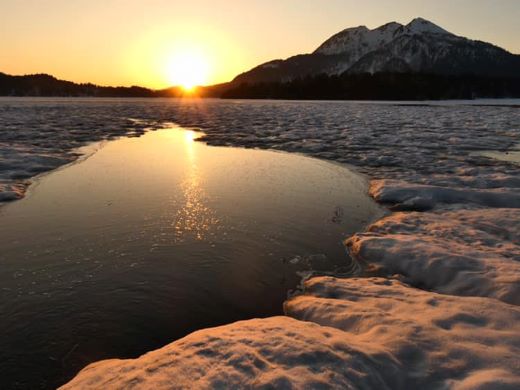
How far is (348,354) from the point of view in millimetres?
4133

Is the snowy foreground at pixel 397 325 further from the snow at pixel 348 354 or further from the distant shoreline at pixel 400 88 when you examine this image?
the distant shoreline at pixel 400 88

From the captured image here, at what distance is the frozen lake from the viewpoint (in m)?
5.06

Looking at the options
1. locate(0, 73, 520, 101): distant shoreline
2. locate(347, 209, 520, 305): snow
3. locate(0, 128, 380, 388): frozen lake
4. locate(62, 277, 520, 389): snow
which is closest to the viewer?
locate(62, 277, 520, 389): snow

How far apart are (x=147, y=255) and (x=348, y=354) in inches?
189

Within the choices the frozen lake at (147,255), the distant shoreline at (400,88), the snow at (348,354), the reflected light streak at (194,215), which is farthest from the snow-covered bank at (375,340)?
the distant shoreline at (400,88)

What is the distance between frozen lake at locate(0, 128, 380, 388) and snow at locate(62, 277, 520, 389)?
828 millimetres

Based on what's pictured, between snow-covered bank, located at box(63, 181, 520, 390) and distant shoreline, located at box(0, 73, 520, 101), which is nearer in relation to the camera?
snow-covered bank, located at box(63, 181, 520, 390)

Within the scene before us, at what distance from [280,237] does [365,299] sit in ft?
10.0

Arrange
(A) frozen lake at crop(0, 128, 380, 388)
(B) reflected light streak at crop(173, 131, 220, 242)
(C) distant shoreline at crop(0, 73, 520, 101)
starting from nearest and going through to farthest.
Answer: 1. (A) frozen lake at crop(0, 128, 380, 388)
2. (B) reflected light streak at crop(173, 131, 220, 242)
3. (C) distant shoreline at crop(0, 73, 520, 101)

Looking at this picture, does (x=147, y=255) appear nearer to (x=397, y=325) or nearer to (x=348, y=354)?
(x=348, y=354)

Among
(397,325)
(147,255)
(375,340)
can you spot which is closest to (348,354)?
(375,340)

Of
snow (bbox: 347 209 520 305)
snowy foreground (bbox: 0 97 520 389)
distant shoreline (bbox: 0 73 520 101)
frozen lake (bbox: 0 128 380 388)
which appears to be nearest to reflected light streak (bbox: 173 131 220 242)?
frozen lake (bbox: 0 128 380 388)

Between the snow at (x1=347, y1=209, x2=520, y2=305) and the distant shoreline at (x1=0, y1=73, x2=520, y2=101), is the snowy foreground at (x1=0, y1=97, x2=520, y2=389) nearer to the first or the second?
the snow at (x1=347, y1=209, x2=520, y2=305)

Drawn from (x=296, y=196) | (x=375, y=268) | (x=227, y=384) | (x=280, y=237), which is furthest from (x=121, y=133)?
(x=227, y=384)
